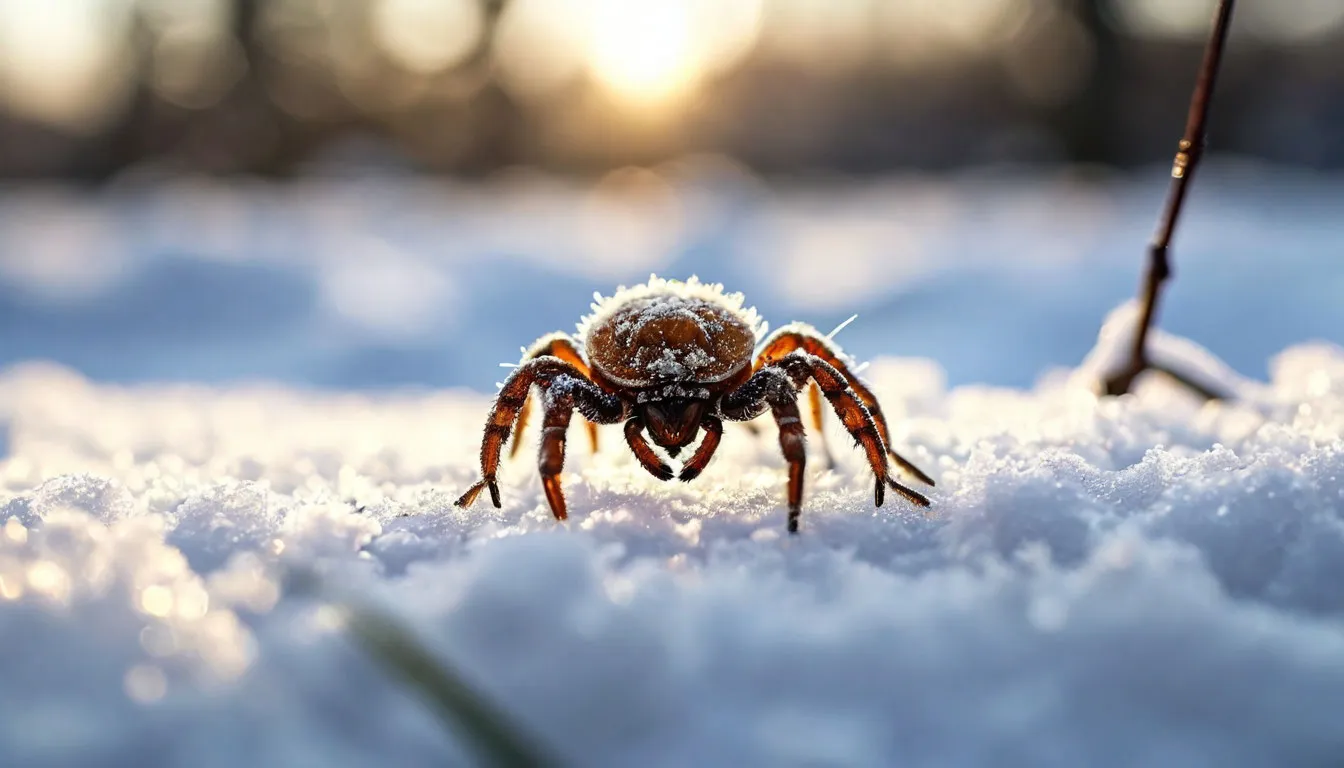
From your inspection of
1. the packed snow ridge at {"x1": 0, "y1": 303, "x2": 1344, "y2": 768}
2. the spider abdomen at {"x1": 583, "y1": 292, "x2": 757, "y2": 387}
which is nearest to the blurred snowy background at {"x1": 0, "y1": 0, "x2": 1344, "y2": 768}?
the packed snow ridge at {"x1": 0, "y1": 303, "x2": 1344, "y2": 768}

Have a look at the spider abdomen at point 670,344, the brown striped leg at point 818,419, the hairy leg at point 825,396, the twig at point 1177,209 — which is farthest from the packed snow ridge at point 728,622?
the brown striped leg at point 818,419

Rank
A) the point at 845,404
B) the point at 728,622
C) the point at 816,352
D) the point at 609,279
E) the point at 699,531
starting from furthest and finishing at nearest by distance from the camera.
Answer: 1. the point at 609,279
2. the point at 816,352
3. the point at 845,404
4. the point at 699,531
5. the point at 728,622

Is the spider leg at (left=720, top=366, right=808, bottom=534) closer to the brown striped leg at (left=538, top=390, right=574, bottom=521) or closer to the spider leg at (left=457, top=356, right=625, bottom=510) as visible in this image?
the spider leg at (left=457, top=356, right=625, bottom=510)

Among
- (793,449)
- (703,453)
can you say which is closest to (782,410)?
(793,449)

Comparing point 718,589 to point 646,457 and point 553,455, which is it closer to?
point 553,455

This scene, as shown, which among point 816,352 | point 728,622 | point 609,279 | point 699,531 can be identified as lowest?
point 728,622
